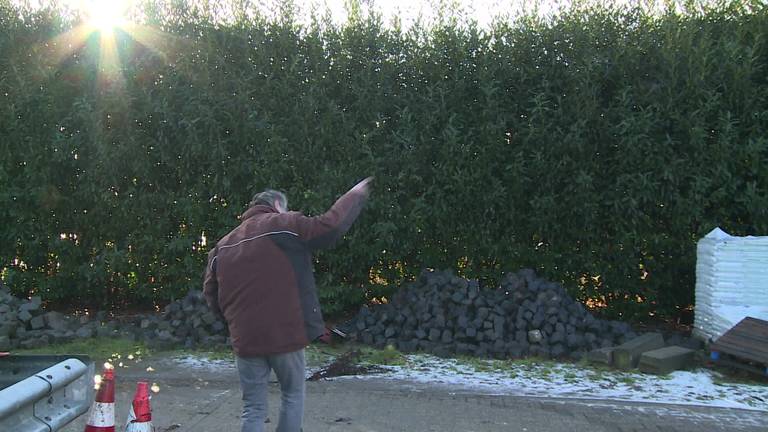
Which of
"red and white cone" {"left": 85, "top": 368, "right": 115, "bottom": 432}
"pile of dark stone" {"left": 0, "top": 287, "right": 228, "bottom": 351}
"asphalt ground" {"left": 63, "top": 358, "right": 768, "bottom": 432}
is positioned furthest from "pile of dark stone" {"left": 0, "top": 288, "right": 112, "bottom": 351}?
"red and white cone" {"left": 85, "top": 368, "right": 115, "bottom": 432}

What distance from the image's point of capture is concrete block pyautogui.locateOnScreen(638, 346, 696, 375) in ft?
19.4

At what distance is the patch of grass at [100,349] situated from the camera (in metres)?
6.61

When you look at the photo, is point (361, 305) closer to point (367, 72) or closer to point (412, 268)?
point (412, 268)

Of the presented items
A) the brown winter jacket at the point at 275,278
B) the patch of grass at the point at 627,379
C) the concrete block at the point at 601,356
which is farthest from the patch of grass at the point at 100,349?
the patch of grass at the point at 627,379

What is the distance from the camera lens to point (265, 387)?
12.3 feet

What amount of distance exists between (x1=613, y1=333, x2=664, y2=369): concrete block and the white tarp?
0.62 meters

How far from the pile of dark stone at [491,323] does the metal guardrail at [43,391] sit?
3.83 meters

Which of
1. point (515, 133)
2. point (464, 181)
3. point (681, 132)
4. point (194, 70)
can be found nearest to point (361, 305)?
point (464, 181)

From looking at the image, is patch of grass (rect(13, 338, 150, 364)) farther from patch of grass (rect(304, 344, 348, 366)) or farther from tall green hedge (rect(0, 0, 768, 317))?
patch of grass (rect(304, 344, 348, 366))

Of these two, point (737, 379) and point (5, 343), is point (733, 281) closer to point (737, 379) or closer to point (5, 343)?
point (737, 379)

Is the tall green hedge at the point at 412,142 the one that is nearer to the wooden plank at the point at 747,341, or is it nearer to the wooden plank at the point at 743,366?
the wooden plank at the point at 747,341

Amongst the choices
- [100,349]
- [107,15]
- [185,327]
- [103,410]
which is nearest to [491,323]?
[185,327]

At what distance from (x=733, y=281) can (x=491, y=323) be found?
2.39 meters

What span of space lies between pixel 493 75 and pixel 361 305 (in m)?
3.04
